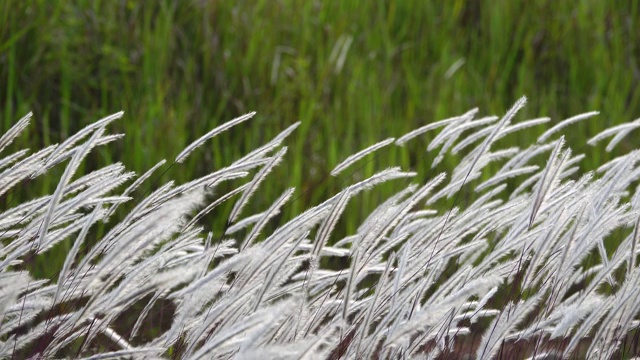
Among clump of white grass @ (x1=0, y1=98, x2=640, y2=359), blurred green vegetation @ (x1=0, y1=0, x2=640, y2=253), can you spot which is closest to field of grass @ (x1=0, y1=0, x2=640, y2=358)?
blurred green vegetation @ (x1=0, y1=0, x2=640, y2=253)

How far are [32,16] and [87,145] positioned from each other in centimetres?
204

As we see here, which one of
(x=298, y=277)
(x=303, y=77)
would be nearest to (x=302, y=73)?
(x=303, y=77)

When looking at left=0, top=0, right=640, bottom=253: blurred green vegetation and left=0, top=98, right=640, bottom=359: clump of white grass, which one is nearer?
left=0, top=98, right=640, bottom=359: clump of white grass

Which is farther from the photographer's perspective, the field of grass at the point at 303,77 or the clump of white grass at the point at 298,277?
the field of grass at the point at 303,77

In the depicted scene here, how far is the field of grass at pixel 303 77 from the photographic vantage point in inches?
124

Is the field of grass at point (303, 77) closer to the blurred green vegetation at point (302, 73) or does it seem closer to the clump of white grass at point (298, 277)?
the blurred green vegetation at point (302, 73)

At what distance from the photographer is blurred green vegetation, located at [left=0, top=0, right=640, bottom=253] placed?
10.5 feet

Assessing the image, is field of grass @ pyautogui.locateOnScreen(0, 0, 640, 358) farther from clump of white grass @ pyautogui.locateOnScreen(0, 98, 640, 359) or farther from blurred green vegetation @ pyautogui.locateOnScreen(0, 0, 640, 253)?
clump of white grass @ pyautogui.locateOnScreen(0, 98, 640, 359)

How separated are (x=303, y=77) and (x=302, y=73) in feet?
0.06

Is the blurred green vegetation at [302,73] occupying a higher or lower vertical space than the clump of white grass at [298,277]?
lower

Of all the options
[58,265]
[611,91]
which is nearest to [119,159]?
[58,265]

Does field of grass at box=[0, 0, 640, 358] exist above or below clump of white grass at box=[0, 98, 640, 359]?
below

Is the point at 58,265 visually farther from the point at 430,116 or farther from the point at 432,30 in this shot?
the point at 432,30

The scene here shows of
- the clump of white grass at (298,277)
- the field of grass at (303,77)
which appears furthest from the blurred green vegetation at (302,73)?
the clump of white grass at (298,277)
